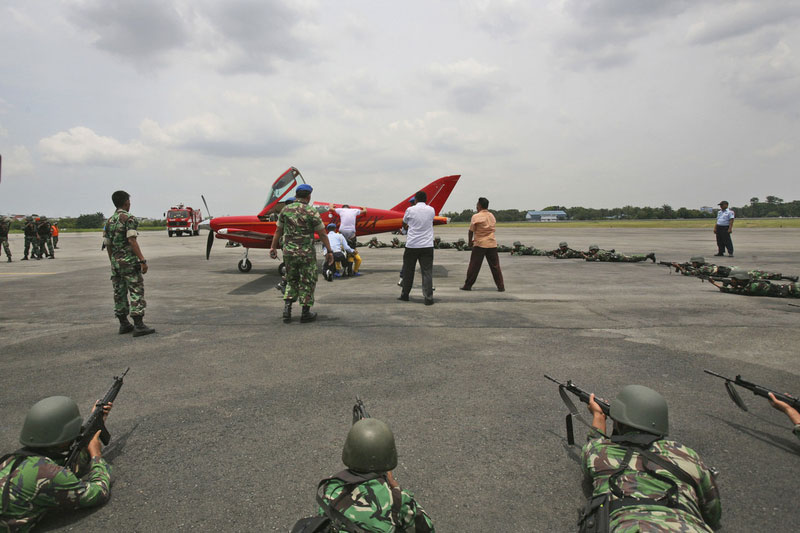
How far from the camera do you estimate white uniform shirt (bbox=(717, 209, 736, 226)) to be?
16.0 meters

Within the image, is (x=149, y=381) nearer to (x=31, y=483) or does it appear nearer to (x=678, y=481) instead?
(x=31, y=483)

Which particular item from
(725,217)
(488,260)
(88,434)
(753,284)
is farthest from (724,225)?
(88,434)

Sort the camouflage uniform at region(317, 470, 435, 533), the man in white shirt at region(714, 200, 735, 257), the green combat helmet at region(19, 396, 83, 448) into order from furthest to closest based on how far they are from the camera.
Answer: the man in white shirt at region(714, 200, 735, 257) → the green combat helmet at region(19, 396, 83, 448) → the camouflage uniform at region(317, 470, 435, 533)

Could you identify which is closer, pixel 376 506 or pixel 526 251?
pixel 376 506

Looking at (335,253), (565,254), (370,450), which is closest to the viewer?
(370,450)

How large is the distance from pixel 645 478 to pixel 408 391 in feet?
7.25

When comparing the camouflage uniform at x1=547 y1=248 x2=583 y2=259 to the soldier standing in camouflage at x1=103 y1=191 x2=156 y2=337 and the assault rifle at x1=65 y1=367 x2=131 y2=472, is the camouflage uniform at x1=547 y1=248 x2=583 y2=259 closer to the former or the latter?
the soldier standing in camouflage at x1=103 y1=191 x2=156 y2=337

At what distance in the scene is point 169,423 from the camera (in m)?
3.49

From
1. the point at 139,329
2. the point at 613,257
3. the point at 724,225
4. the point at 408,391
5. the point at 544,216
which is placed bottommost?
the point at 408,391

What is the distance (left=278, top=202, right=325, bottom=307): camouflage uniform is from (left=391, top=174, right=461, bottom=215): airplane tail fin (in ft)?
31.6

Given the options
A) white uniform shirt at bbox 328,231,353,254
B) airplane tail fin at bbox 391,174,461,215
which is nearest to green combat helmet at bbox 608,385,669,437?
white uniform shirt at bbox 328,231,353,254

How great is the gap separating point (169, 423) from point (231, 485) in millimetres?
1145

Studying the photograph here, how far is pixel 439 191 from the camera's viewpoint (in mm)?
16531

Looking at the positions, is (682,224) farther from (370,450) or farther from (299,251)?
(370,450)
